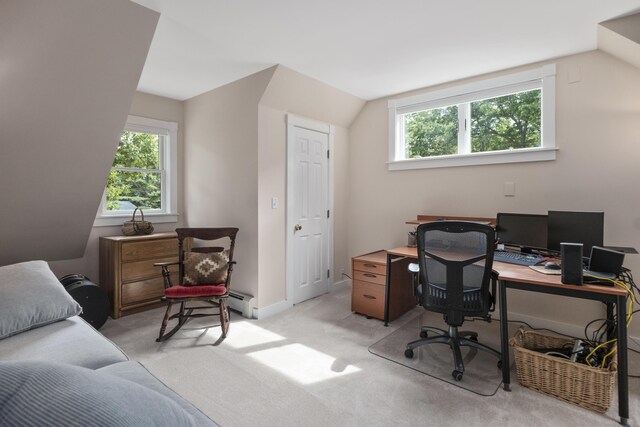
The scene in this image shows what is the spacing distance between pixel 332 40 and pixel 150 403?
8.66ft

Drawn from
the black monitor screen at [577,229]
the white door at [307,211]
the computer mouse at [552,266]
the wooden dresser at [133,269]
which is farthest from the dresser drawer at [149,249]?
the black monitor screen at [577,229]

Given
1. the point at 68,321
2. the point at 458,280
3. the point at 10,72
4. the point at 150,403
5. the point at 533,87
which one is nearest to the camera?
the point at 150,403

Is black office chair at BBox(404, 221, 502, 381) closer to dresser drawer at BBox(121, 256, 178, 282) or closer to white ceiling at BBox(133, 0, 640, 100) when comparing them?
white ceiling at BBox(133, 0, 640, 100)

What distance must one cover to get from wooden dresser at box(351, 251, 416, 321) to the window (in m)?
1.26

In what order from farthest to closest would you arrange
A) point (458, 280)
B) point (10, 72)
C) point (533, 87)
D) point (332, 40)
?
point (533, 87) < point (332, 40) < point (458, 280) < point (10, 72)

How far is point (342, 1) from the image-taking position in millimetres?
2055

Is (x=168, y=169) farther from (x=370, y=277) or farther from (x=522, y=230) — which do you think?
(x=522, y=230)

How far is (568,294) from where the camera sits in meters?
1.97

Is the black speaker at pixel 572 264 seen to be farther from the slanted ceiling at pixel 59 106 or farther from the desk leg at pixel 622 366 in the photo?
the slanted ceiling at pixel 59 106

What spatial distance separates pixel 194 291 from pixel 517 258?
2.74 meters

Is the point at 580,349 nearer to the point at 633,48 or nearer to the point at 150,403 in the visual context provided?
the point at 633,48

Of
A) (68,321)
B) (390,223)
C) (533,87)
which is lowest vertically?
(68,321)

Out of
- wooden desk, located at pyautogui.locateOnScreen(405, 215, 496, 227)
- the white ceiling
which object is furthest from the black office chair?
the white ceiling

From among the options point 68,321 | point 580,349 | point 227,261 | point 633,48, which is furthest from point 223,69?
point 580,349
